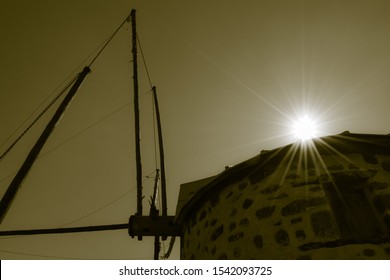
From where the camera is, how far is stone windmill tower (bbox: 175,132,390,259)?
14.7 ft

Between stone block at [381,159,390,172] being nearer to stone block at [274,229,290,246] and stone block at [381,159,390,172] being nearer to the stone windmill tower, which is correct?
the stone windmill tower

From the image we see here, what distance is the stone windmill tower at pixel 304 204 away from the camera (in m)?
4.48

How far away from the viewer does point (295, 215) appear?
4.77 metres

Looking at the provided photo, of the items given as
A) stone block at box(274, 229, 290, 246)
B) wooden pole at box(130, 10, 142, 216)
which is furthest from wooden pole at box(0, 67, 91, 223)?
stone block at box(274, 229, 290, 246)

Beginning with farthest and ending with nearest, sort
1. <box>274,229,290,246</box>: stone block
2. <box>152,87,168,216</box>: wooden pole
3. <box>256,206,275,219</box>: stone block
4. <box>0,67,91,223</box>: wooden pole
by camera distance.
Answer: <box>152,87,168,216</box>: wooden pole, <box>0,67,91,223</box>: wooden pole, <box>256,206,275,219</box>: stone block, <box>274,229,290,246</box>: stone block

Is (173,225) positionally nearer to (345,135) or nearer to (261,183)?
(261,183)

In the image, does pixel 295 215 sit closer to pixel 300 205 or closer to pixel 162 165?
pixel 300 205

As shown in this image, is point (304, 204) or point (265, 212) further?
point (265, 212)

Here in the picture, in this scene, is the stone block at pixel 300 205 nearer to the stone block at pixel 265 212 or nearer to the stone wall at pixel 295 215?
the stone wall at pixel 295 215

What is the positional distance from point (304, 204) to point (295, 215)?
230mm

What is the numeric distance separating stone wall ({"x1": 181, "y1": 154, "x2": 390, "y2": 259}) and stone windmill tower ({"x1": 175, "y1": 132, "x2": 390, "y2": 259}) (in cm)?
1

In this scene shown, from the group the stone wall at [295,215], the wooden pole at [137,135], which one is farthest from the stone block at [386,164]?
the wooden pole at [137,135]

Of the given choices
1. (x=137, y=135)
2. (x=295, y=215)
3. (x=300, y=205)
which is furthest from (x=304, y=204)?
(x=137, y=135)

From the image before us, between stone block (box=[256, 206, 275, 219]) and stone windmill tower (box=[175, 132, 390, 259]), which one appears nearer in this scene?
stone windmill tower (box=[175, 132, 390, 259])
